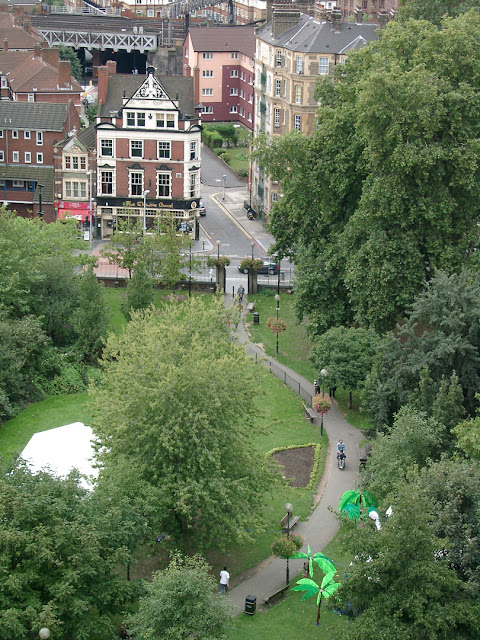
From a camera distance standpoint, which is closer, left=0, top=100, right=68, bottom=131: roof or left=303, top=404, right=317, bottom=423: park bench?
left=303, top=404, right=317, bottom=423: park bench

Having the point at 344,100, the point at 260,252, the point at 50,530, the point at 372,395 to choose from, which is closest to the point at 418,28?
the point at 344,100

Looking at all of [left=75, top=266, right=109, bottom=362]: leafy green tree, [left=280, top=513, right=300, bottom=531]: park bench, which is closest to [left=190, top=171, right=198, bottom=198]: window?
[left=75, top=266, right=109, bottom=362]: leafy green tree

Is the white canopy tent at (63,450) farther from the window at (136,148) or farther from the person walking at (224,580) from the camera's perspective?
the window at (136,148)

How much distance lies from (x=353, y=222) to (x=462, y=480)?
77.6 ft

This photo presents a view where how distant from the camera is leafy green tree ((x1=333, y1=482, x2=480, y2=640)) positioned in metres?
35.5

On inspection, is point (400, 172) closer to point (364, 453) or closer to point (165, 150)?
point (364, 453)

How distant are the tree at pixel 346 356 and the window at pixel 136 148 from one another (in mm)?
33642

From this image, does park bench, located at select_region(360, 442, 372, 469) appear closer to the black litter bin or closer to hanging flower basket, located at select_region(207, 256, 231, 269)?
the black litter bin

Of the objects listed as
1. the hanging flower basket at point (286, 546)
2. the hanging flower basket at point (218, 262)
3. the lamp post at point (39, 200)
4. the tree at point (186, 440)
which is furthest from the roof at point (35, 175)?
the hanging flower basket at point (286, 546)

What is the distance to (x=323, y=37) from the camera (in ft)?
284

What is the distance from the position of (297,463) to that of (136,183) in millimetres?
39502

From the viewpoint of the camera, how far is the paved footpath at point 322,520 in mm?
44094

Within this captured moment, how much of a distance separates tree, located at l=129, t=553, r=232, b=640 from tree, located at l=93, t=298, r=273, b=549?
537cm

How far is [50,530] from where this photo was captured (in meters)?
37.5
